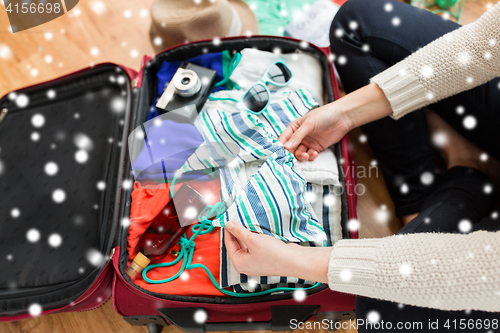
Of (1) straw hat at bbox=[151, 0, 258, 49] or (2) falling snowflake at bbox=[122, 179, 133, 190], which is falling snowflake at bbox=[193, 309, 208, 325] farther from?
(1) straw hat at bbox=[151, 0, 258, 49]

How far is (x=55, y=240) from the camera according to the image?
0.74 m

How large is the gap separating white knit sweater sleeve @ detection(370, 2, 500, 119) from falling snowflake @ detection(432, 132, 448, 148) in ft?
0.74

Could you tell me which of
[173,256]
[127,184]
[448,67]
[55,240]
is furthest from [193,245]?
[448,67]

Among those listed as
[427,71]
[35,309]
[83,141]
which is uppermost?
[427,71]

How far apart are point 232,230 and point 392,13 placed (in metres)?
0.65

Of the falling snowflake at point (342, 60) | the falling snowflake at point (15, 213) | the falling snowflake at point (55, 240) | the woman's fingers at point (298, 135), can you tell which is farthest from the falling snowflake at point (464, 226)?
the falling snowflake at point (15, 213)

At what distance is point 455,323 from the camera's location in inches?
22.6

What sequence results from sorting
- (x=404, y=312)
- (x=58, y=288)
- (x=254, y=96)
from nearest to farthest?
(x=404, y=312) → (x=58, y=288) → (x=254, y=96)

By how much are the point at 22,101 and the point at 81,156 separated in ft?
0.80

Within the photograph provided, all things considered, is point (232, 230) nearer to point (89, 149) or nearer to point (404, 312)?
point (404, 312)

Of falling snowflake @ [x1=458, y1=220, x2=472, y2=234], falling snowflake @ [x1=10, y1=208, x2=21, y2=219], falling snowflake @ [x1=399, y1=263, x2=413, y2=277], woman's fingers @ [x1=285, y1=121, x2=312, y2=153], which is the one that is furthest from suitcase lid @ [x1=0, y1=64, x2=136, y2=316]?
falling snowflake @ [x1=458, y1=220, x2=472, y2=234]

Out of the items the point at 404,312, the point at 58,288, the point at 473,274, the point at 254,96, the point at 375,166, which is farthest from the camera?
the point at 375,166

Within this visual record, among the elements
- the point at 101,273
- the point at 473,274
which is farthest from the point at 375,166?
the point at 101,273

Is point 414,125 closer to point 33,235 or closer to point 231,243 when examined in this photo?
point 231,243
